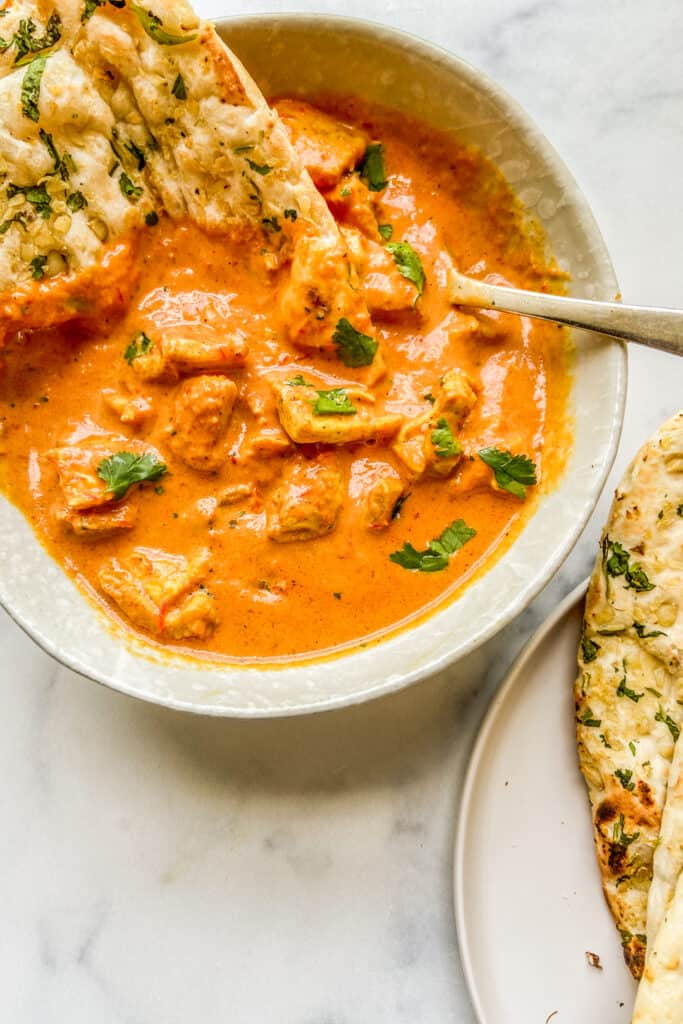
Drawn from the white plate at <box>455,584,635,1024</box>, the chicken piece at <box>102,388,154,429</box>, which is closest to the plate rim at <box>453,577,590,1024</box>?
the white plate at <box>455,584,635,1024</box>

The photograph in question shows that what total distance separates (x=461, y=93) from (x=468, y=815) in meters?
2.51

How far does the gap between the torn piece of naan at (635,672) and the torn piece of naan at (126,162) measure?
111cm

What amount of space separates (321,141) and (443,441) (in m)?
1.17

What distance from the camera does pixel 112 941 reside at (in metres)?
3.86

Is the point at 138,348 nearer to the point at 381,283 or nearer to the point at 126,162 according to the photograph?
the point at 126,162

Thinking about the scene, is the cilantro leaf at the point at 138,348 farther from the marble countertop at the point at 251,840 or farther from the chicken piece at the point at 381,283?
the marble countertop at the point at 251,840

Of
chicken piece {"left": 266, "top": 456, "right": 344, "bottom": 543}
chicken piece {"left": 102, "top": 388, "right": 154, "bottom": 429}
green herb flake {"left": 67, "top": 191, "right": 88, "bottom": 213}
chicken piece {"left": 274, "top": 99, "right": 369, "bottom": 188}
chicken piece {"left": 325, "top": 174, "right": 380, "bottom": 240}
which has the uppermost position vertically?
chicken piece {"left": 274, "top": 99, "right": 369, "bottom": 188}

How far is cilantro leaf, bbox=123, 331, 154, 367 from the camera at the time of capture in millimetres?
3512

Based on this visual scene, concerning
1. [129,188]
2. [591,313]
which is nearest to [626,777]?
[591,313]

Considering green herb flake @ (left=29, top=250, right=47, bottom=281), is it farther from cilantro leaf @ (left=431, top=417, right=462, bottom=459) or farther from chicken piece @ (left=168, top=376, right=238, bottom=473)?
cilantro leaf @ (left=431, top=417, right=462, bottom=459)

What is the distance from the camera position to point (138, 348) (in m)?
3.52

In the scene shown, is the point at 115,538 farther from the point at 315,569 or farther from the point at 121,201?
the point at 121,201

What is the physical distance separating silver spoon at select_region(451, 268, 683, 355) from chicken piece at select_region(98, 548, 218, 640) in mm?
1293

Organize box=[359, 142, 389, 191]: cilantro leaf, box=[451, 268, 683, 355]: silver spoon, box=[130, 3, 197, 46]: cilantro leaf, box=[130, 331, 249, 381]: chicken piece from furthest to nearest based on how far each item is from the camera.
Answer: box=[359, 142, 389, 191]: cilantro leaf < box=[130, 331, 249, 381]: chicken piece < box=[451, 268, 683, 355]: silver spoon < box=[130, 3, 197, 46]: cilantro leaf
